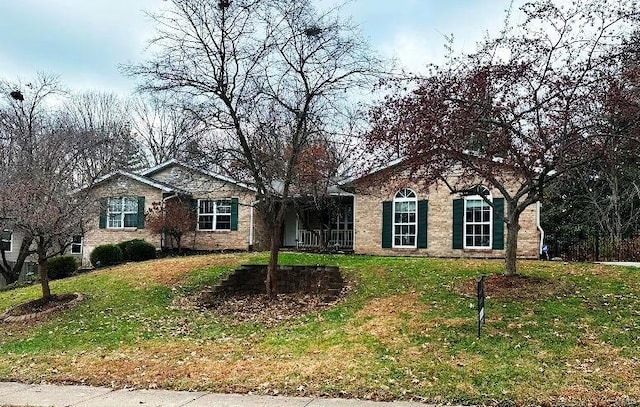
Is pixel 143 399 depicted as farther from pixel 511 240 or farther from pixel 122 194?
pixel 122 194

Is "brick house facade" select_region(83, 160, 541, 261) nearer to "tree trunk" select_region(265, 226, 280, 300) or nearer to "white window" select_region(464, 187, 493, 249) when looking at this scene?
"white window" select_region(464, 187, 493, 249)

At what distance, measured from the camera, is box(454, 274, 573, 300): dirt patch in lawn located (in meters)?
13.2

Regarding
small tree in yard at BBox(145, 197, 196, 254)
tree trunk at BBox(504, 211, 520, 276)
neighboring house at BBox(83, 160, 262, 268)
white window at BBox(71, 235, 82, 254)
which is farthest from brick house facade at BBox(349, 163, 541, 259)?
white window at BBox(71, 235, 82, 254)

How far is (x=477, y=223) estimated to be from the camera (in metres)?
21.8

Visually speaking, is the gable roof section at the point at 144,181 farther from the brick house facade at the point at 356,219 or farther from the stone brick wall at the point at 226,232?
the stone brick wall at the point at 226,232

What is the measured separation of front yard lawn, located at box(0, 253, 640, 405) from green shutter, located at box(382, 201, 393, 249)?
561 cm

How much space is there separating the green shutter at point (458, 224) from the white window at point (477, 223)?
0.14 m

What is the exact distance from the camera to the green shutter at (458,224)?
71.7 feet

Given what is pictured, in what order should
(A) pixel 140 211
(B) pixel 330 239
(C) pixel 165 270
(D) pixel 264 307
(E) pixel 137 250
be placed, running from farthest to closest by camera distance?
(B) pixel 330 239, (A) pixel 140 211, (E) pixel 137 250, (C) pixel 165 270, (D) pixel 264 307

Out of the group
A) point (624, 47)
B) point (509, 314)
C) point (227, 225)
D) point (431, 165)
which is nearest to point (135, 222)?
point (227, 225)

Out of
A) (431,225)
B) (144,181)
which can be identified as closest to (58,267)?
(144,181)

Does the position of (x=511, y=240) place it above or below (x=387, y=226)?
below

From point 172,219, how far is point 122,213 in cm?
366

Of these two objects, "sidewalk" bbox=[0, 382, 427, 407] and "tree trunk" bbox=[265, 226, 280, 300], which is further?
"tree trunk" bbox=[265, 226, 280, 300]
